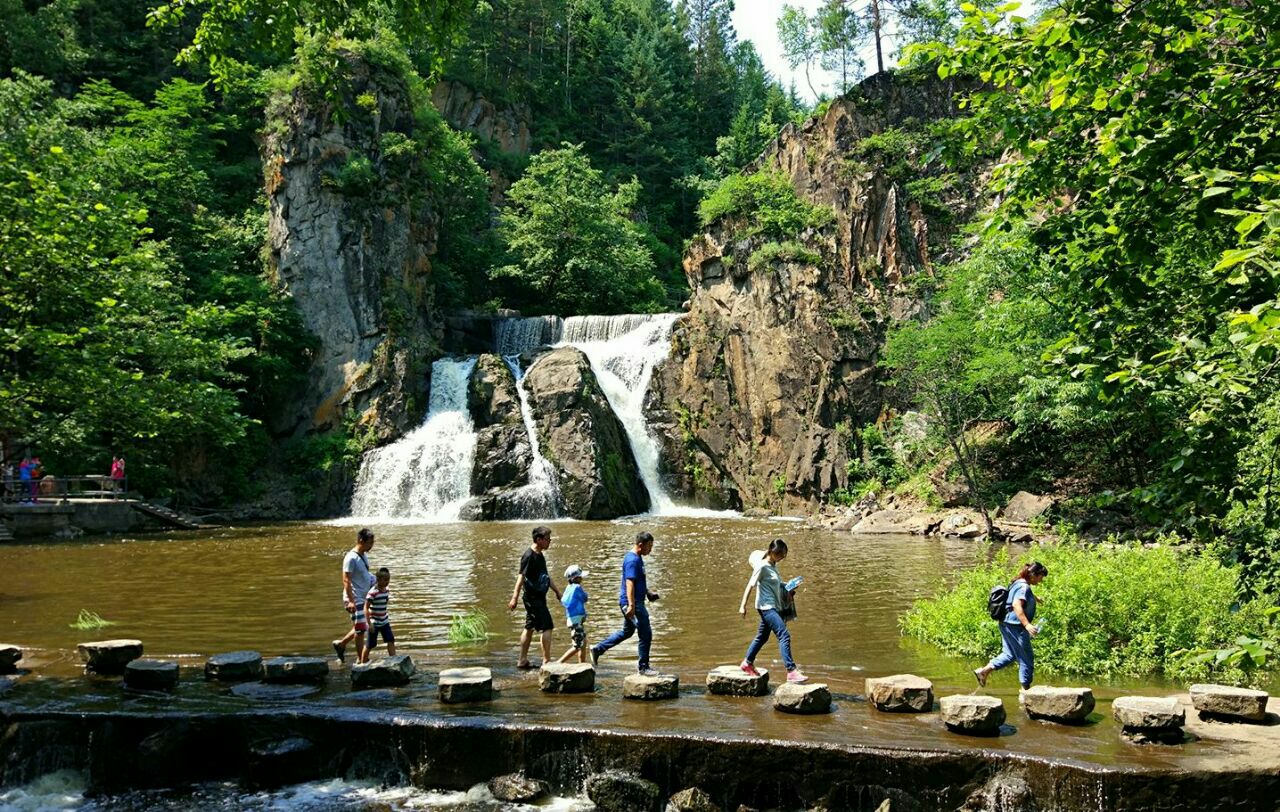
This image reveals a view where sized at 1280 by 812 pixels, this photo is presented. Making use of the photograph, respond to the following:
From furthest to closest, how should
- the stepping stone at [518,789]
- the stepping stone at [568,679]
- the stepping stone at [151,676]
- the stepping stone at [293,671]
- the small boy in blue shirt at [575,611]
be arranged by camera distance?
the small boy in blue shirt at [575,611], the stepping stone at [293,671], the stepping stone at [151,676], the stepping stone at [568,679], the stepping stone at [518,789]

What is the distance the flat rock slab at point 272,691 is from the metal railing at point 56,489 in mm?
22944

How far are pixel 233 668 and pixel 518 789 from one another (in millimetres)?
4077

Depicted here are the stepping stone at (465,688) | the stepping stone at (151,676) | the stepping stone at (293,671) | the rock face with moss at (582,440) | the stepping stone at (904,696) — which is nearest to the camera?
the stepping stone at (904,696)

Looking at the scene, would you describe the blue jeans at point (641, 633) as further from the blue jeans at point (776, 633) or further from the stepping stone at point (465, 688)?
the stepping stone at point (465, 688)

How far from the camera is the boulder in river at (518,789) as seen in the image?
302 inches

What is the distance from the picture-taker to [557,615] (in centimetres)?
1502

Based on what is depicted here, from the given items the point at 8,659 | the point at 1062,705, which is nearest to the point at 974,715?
the point at 1062,705

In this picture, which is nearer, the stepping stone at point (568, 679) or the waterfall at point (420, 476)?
the stepping stone at point (568, 679)

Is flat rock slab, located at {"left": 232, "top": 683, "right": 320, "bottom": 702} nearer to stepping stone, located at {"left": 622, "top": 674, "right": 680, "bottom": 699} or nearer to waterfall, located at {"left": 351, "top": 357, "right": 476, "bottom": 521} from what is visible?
stepping stone, located at {"left": 622, "top": 674, "right": 680, "bottom": 699}

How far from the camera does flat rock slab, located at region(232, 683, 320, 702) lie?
9156mm

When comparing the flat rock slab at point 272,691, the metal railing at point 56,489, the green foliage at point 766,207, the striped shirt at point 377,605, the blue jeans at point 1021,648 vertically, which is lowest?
the flat rock slab at point 272,691

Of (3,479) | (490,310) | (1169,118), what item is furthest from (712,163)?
(1169,118)

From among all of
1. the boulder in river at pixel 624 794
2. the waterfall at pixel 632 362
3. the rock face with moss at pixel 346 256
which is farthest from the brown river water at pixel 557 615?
the rock face with moss at pixel 346 256

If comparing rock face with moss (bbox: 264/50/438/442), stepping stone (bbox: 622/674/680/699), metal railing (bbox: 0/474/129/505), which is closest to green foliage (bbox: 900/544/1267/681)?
stepping stone (bbox: 622/674/680/699)
